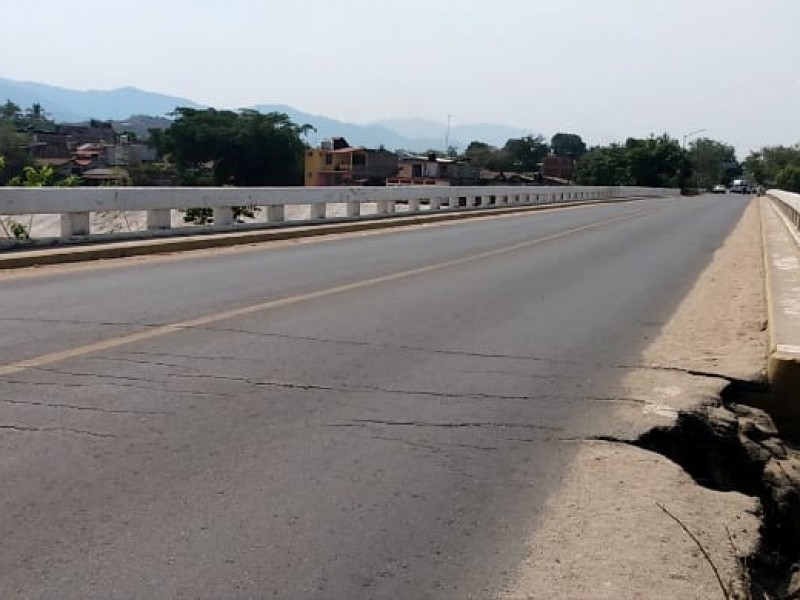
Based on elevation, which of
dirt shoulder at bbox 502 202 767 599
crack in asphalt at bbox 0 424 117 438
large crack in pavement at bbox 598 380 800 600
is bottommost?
large crack in pavement at bbox 598 380 800 600

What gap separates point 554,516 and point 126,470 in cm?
209

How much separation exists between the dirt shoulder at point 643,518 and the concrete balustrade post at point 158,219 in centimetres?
1126

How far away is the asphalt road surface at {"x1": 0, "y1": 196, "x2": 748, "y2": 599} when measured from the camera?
3.75 meters

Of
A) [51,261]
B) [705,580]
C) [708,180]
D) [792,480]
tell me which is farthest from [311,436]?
[708,180]

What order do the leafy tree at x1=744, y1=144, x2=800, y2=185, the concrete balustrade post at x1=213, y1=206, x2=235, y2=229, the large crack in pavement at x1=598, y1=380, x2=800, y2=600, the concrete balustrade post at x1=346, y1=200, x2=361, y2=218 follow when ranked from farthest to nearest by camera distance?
the leafy tree at x1=744, y1=144, x2=800, y2=185, the concrete balustrade post at x1=346, y1=200, x2=361, y2=218, the concrete balustrade post at x1=213, y1=206, x2=235, y2=229, the large crack in pavement at x1=598, y1=380, x2=800, y2=600

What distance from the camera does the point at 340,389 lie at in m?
6.29

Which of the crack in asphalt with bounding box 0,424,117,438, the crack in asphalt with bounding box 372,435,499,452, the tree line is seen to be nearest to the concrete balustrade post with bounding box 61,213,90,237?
the crack in asphalt with bounding box 0,424,117,438

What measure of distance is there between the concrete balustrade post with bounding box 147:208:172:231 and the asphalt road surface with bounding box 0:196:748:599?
546cm

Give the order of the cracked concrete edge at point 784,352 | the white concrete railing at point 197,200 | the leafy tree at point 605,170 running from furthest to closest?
the leafy tree at point 605,170 < the white concrete railing at point 197,200 < the cracked concrete edge at point 784,352

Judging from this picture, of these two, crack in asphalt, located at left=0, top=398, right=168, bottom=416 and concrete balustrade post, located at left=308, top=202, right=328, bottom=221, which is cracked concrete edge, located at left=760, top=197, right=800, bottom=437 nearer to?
crack in asphalt, located at left=0, top=398, right=168, bottom=416

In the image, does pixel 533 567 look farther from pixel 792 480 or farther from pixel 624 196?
pixel 624 196

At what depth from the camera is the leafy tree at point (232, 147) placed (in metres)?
69.9

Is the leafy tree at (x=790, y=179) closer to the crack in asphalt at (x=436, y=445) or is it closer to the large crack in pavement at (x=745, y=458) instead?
the large crack in pavement at (x=745, y=458)

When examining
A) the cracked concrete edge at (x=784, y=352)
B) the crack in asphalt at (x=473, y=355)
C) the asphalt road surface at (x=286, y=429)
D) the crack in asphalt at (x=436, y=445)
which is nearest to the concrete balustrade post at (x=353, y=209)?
the asphalt road surface at (x=286, y=429)
